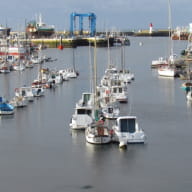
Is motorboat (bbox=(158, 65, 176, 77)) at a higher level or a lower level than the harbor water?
higher

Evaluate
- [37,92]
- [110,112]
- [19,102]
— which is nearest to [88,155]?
[110,112]

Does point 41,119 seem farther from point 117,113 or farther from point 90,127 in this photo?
point 90,127

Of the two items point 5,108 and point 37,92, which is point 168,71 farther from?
point 5,108

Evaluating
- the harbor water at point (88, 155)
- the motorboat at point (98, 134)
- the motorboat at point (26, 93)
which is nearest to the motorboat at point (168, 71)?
the harbor water at point (88, 155)

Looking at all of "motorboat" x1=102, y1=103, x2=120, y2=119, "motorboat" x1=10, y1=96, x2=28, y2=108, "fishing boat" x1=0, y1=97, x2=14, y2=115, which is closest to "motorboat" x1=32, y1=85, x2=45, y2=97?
"motorboat" x1=10, y1=96, x2=28, y2=108

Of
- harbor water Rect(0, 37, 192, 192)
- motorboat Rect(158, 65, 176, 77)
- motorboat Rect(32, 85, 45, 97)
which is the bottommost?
harbor water Rect(0, 37, 192, 192)

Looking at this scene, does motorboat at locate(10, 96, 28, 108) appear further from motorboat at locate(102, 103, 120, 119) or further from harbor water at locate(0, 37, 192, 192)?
motorboat at locate(102, 103, 120, 119)

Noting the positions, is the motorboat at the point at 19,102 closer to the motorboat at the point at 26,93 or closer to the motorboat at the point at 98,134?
the motorboat at the point at 26,93

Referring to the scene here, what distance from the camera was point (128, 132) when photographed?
56.4ft

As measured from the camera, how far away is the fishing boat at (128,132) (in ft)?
55.8

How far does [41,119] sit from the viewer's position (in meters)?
21.8

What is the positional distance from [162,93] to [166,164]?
1457cm

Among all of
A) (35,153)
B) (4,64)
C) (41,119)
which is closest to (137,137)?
(35,153)

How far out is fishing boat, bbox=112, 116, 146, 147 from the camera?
17.0m
